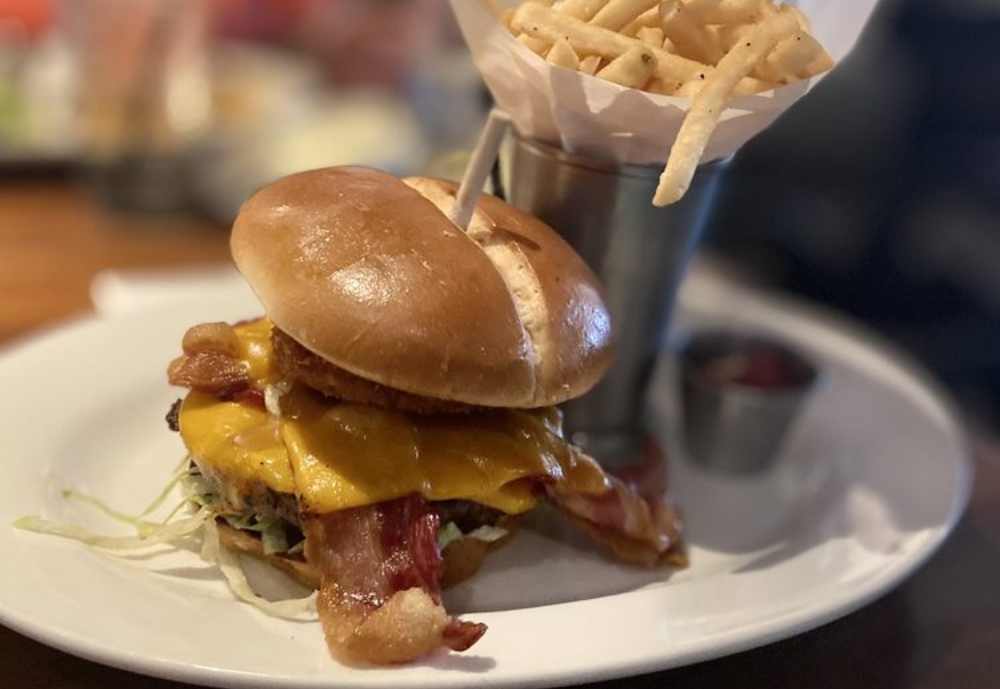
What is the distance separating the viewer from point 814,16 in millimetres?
2025

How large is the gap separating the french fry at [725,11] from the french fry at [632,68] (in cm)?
11

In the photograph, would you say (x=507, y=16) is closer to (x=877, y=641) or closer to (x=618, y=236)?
(x=618, y=236)

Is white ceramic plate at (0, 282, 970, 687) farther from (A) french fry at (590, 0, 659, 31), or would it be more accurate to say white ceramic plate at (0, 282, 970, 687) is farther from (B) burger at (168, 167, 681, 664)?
(A) french fry at (590, 0, 659, 31)

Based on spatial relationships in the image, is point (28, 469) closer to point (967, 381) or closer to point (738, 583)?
point (738, 583)

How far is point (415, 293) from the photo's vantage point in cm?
153

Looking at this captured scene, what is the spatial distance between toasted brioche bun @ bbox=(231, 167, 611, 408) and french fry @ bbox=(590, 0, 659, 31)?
1.32 ft

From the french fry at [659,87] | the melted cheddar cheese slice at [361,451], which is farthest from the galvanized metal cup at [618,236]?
the melted cheddar cheese slice at [361,451]

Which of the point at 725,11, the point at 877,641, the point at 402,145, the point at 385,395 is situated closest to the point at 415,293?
the point at 385,395

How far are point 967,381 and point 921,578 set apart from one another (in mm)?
2691

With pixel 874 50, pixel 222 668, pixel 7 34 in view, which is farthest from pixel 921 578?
pixel 7 34

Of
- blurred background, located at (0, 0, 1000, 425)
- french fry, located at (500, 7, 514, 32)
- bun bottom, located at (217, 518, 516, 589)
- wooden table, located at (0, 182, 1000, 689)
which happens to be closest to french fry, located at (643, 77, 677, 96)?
french fry, located at (500, 7, 514, 32)

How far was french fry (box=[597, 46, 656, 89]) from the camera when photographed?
170 centimetres

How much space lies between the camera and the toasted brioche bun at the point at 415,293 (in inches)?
59.1

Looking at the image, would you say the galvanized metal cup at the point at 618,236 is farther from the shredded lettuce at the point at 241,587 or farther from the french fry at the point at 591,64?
the shredded lettuce at the point at 241,587
